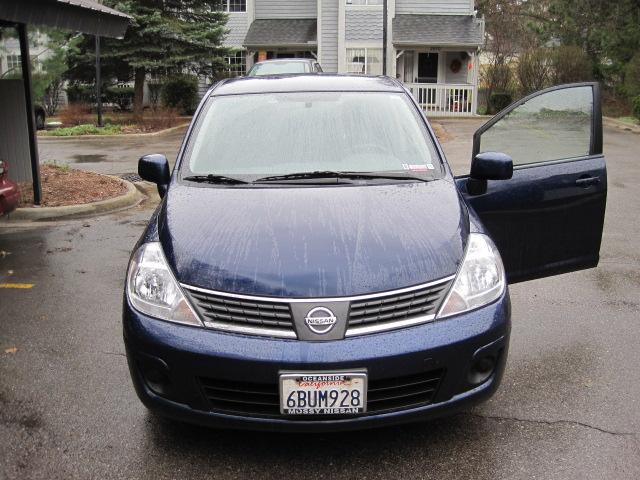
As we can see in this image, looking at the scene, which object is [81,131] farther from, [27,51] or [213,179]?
Answer: [213,179]

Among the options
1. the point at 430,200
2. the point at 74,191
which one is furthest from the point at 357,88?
the point at 74,191

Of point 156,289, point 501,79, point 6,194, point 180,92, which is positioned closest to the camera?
point 156,289

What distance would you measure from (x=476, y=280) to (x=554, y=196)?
1723 millimetres

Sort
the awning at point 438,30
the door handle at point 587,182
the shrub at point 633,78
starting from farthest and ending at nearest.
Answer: the awning at point 438,30
the shrub at point 633,78
the door handle at point 587,182

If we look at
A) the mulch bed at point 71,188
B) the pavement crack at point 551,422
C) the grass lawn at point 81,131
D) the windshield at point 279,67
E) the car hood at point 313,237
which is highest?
the windshield at point 279,67

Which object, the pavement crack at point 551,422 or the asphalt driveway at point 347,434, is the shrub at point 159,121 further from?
the pavement crack at point 551,422

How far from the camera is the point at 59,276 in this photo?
6227 millimetres

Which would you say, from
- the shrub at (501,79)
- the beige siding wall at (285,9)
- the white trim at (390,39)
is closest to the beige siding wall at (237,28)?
the beige siding wall at (285,9)

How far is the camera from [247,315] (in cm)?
296

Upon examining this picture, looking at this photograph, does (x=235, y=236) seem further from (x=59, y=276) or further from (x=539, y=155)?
(x=59, y=276)

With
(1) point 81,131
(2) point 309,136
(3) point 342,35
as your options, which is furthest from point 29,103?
(3) point 342,35

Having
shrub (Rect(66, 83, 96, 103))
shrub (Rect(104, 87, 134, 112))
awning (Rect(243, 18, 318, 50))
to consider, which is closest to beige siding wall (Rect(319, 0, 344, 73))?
awning (Rect(243, 18, 318, 50))

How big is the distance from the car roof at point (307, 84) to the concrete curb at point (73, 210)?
4672mm

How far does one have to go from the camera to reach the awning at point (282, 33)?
2912 centimetres
